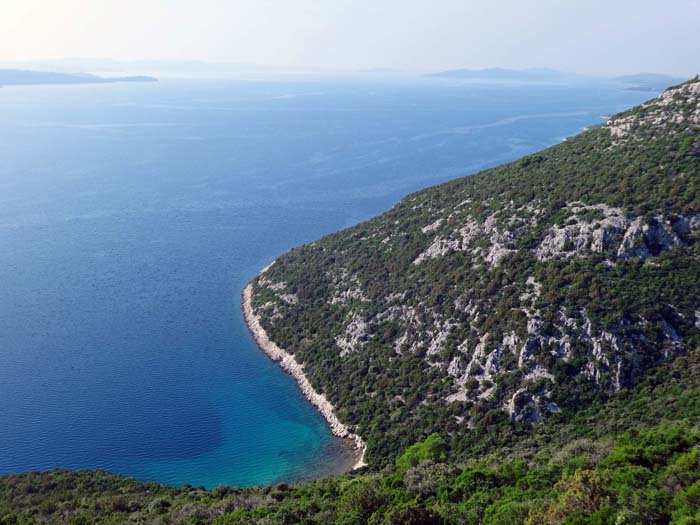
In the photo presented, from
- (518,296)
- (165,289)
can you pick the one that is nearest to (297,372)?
(518,296)

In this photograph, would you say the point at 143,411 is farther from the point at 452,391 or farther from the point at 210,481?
the point at 452,391

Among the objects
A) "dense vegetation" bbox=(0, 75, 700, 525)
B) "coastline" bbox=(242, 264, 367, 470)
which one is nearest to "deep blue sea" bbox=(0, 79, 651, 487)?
"coastline" bbox=(242, 264, 367, 470)

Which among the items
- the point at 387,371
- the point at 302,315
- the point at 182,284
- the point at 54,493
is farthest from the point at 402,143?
the point at 54,493

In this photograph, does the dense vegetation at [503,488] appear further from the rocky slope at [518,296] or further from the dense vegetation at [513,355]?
the rocky slope at [518,296]

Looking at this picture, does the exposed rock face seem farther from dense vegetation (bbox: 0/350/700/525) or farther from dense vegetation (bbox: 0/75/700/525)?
dense vegetation (bbox: 0/350/700/525)

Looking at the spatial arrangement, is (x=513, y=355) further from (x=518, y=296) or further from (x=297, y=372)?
(x=297, y=372)
